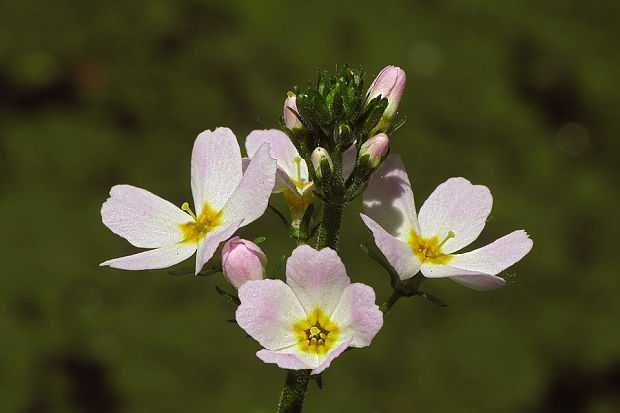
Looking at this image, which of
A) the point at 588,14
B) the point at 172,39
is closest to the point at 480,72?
the point at 588,14

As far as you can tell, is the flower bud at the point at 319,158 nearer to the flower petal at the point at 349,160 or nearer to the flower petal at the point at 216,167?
the flower petal at the point at 349,160

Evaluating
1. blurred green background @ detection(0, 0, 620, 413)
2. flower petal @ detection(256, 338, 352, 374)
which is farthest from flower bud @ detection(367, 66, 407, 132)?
blurred green background @ detection(0, 0, 620, 413)

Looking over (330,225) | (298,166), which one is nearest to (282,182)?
(298,166)

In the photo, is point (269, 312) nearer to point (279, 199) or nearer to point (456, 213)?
point (456, 213)

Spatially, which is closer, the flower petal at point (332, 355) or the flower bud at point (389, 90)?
the flower petal at point (332, 355)

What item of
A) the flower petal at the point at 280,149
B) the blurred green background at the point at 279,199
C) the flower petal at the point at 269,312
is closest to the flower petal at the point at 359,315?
the flower petal at the point at 269,312

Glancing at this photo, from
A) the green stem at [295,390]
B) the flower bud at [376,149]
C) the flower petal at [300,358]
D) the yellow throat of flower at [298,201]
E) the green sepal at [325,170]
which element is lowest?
the green stem at [295,390]

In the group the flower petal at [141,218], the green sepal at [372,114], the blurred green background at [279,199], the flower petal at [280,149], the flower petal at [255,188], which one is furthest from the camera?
the blurred green background at [279,199]
